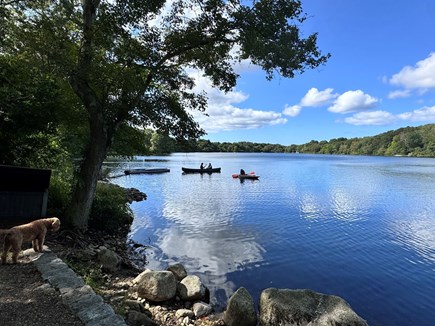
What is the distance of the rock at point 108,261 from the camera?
9.16 meters

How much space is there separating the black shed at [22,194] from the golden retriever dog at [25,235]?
2.26 m

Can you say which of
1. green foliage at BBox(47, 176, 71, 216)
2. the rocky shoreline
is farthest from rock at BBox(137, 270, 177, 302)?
green foliage at BBox(47, 176, 71, 216)

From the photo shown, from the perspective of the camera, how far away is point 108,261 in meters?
9.30

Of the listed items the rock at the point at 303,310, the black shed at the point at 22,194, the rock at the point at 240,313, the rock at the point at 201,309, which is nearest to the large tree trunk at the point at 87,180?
the black shed at the point at 22,194

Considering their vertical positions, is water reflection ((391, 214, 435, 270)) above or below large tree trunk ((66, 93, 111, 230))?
below

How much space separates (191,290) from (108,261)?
9.10ft

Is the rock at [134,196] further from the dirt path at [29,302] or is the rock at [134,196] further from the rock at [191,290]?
the dirt path at [29,302]

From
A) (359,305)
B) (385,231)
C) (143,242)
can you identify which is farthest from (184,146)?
(385,231)

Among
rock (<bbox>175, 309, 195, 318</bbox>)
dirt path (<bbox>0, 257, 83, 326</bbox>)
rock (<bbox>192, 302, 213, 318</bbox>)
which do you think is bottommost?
rock (<bbox>192, 302, 213, 318</bbox>)

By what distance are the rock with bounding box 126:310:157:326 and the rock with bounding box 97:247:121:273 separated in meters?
3.29

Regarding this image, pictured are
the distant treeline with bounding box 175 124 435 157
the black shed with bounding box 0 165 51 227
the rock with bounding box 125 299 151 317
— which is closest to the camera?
the rock with bounding box 125 299 151 317

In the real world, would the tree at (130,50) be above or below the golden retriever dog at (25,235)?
above

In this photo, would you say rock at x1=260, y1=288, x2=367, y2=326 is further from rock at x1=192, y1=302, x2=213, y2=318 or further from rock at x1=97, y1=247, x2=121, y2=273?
rock at x1=97, y1=247, x2=121, y2=273

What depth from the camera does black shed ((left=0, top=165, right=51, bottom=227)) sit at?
359 inches
